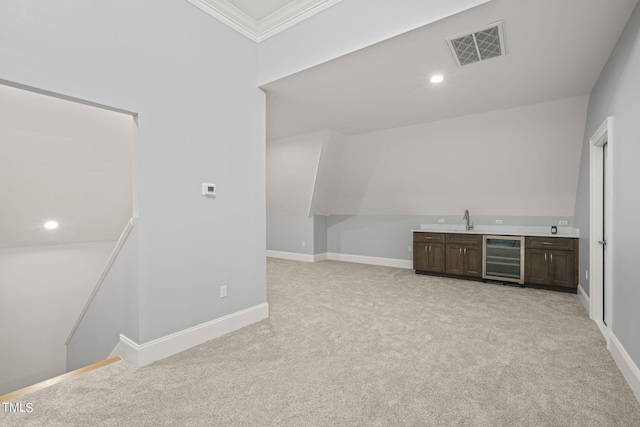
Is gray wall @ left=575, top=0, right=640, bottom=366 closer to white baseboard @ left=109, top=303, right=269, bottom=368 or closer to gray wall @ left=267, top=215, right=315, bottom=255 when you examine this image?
white baseboard @ left=109, top=303, right=269, bottom=368

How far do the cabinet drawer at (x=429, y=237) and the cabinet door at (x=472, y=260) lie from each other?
41 centimetres

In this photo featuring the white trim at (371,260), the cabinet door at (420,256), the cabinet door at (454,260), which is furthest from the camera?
the white trim at (371,260)

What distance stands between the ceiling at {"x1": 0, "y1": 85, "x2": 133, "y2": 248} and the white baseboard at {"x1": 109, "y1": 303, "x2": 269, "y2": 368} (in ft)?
6.90

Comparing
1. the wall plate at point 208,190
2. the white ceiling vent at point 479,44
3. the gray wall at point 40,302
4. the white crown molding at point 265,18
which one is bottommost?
the gray wall at point 40,302

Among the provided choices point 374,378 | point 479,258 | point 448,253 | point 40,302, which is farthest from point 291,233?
point 374,378

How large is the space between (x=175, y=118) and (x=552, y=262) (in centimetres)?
524

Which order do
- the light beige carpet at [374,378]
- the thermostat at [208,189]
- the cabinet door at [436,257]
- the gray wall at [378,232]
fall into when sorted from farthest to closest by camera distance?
the gray wall at [378,232] → the cabinet door at [436,257] → the thermostat at [208,189] → the light beige carpet at [374,378]

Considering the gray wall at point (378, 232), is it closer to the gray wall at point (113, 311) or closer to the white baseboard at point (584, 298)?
the white baseboard at point (584, 298)

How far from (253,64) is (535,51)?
2740 mm

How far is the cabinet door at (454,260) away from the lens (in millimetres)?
5027

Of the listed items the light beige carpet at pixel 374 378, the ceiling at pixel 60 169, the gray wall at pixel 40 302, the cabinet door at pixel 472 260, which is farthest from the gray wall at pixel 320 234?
the gray wall at pixel 40 302

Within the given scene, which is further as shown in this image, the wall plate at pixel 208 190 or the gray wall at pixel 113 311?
the wall plate at pixel 208 190

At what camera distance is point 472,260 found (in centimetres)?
493

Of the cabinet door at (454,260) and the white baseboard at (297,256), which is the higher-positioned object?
the cabinet door at (454,260)
